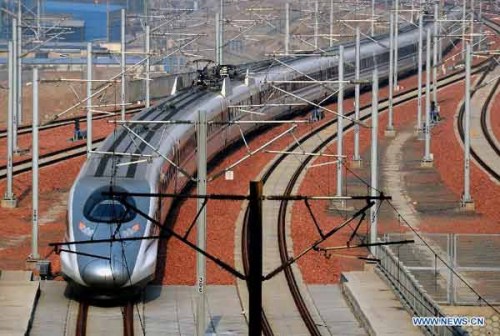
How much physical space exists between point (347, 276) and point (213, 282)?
3.04 meters

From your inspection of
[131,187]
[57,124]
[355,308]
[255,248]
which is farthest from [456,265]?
[57,124]

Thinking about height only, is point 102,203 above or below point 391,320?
above

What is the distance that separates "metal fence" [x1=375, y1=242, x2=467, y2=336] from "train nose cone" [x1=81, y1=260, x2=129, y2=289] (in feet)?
18.6

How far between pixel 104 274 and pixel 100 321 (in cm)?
98

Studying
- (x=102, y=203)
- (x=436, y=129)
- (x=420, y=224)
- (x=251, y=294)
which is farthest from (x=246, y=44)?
(x=251, y=294)

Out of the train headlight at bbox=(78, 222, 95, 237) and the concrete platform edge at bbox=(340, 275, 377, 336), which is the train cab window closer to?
the train headlight at bbox=(78, 222, 95, 237)

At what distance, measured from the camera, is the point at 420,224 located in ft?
122

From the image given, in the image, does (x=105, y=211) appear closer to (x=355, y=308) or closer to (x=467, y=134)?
(x=355, y=308)

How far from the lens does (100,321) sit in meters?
24.8

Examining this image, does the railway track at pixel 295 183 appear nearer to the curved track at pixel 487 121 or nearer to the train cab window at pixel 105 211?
the curved track at pixel 487 121

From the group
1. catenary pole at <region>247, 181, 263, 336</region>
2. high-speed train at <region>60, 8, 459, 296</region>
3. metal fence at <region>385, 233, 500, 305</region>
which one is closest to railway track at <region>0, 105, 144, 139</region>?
high-speed train at <region>60, 8, 459, 296</region>

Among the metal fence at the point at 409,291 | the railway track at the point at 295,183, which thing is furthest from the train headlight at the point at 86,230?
the metal fence at the point at 409,291

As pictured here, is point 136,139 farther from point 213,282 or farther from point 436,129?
point 436,129

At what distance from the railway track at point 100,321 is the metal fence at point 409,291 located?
5545 mm
